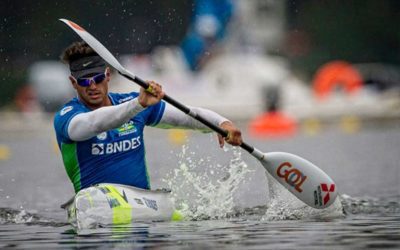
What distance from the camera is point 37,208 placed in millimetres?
14773

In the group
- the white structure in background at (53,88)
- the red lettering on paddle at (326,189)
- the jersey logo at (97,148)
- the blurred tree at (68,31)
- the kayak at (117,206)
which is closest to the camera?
the kayak at (117,206)

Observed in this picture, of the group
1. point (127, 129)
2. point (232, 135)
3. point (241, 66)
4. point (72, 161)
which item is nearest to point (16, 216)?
point (72, 161)

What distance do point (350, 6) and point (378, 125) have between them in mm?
18556

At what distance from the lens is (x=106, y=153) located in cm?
1192

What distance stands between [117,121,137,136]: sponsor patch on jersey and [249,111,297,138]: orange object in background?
→ 1849cm

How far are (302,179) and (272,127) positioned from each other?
18746 millimetres

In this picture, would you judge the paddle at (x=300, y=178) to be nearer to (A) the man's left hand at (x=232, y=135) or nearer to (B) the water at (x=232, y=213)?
(B) the water at (x=232, y=213)

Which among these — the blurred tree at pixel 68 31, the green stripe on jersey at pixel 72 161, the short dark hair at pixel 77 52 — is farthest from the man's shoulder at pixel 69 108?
the blurred tree at pixel 68 31

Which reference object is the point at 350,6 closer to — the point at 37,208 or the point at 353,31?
the point at 353,31

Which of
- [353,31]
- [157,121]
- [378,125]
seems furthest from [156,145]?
[353,31]

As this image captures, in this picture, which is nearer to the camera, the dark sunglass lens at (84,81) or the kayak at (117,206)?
the kayak at (117,206)

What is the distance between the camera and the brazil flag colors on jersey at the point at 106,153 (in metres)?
11.9

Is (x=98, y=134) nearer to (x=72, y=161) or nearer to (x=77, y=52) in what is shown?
(x=72, y=161)

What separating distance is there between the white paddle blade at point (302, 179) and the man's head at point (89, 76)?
1.90 m
